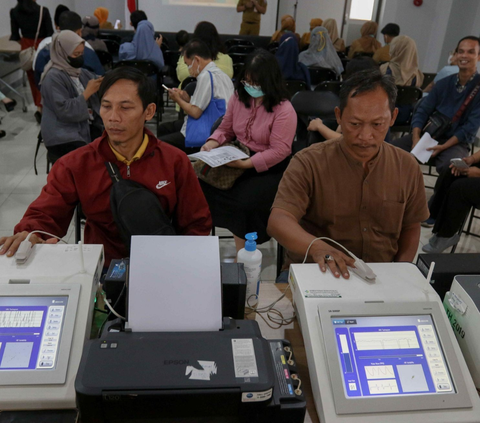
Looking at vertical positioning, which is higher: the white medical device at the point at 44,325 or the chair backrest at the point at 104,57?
the white medical device at the point at 44,325

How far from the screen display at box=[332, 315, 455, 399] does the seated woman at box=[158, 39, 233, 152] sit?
7.38 ft

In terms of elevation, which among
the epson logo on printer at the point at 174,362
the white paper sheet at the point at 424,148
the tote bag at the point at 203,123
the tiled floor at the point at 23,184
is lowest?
the tiled floor at the point at 23,184

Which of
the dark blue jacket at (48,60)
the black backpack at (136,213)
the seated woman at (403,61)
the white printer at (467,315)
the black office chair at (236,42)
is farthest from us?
the black office chair at (236,42)

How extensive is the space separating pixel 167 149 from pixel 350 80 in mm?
735

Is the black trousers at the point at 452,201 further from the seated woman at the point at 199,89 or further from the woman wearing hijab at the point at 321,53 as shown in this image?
the woman wearing hijab at the point at 321,53

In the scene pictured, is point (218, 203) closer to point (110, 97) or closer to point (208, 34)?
point (110, 97)

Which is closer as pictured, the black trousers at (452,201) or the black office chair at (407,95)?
the black trousers at (452,201)

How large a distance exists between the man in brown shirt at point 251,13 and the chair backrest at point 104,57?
3371 mm

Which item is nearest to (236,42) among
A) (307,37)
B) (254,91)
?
(307,37)

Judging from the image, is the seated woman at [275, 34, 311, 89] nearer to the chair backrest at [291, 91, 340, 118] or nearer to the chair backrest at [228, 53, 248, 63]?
the chair backrest at [228, 53, 248, 63]

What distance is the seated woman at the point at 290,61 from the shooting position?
491 cm

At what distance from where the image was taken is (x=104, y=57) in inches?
226

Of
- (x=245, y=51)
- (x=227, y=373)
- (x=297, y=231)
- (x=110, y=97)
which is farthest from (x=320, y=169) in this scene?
(x=245, y=51)

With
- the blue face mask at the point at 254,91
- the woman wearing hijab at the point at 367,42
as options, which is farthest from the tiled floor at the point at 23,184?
the woman wearing hijab at the point at 367,42
